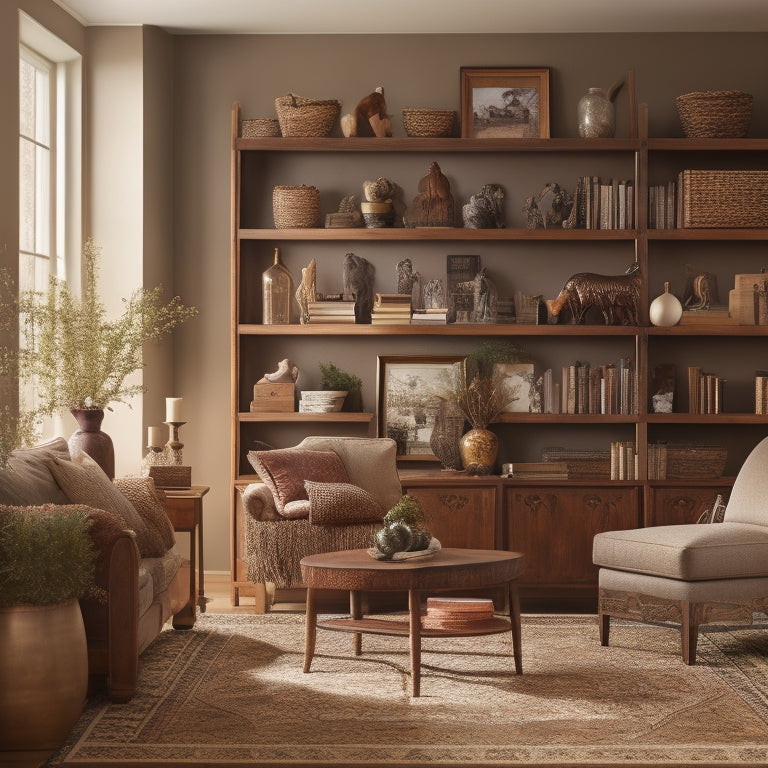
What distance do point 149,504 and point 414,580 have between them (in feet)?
4.13

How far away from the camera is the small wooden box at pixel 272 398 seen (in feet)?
19.5

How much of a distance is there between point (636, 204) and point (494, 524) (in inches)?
73.6

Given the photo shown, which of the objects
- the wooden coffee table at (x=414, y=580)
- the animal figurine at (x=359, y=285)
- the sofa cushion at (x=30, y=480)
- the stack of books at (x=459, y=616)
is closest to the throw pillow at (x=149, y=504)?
the sofa cushion at (x=30, y=480)

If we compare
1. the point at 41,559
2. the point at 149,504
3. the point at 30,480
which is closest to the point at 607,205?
the point at 149,504

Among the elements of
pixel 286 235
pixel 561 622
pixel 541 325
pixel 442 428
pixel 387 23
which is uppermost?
pixel 387 23

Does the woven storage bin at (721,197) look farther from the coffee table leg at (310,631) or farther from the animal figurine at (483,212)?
the coffee table leg at (310,631)

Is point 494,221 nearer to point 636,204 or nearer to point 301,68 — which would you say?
point 636,204

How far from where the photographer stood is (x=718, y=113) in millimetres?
5852

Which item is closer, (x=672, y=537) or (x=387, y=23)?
(x=672, y=537)

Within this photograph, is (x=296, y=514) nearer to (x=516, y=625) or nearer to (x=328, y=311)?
(x=328, y=311)

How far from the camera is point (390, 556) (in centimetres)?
405

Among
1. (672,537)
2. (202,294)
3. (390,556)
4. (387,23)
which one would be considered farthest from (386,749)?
(387,23)

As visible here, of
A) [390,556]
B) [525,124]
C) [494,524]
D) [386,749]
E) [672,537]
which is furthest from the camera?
[525,124]

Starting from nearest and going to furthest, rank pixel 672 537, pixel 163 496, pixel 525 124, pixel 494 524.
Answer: pixel 672 537, pixel 163 496, pixel 494 524, pixel 525 124
